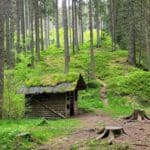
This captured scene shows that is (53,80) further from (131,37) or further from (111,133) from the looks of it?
(131,37)

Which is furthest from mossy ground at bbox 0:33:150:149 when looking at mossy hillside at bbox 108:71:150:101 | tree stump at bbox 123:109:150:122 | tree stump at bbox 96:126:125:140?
tree stump at bbox 123:109:150:122

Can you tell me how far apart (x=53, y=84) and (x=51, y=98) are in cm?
101

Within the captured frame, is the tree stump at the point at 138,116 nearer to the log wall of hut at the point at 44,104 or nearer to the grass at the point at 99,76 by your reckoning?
the grass at the point at 99,76

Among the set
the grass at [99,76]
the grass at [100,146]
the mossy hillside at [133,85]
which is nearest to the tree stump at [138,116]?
the grass at [99,76]

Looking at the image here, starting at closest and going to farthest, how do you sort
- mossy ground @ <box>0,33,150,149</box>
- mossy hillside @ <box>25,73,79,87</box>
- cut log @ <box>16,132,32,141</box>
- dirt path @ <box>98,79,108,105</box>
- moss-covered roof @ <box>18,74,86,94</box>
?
cut log @ <box>16,132,32,141</box> → mossy ground @ <box>0,33,150,149</box> → moss-covered roof @ <box>18,74,86,94</box> → mossy hillside @ <box>25,73,79,87</box> → dirt path @ <box>98,79,108,105</box>

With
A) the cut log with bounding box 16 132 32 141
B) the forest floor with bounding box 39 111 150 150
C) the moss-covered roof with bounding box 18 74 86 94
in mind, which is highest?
the moss-covered roof with bounding box 18 74 86 94

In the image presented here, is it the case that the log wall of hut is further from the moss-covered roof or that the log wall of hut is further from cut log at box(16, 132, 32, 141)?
cut log at box(16, 132, 32, 141)

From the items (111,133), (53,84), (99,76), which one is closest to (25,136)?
(111,133)

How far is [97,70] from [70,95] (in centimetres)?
1378

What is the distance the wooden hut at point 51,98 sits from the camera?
81.8ft

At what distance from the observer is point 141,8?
127ft

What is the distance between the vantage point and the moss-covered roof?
81.6 ft

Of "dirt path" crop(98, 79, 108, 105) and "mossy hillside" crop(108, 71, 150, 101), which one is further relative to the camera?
"mossy hillside" crop(108, 71, 150, 101)

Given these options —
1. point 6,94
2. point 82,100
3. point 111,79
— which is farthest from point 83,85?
point 111,79
